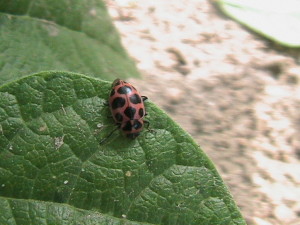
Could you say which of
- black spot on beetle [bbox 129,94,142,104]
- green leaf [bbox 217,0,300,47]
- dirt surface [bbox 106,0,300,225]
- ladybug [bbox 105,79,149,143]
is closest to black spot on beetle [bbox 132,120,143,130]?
ladybug [bbox 105,79,149,143]

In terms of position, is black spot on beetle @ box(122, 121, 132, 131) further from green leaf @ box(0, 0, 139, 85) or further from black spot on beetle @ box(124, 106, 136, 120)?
green leaf @ box(0, 0, 139, 85)

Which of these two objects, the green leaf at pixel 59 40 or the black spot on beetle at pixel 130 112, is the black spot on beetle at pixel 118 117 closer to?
the black spot on beetle at pixel 130 112

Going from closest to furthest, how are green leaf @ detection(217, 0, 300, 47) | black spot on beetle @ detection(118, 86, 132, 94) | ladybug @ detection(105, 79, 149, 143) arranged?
1. ladybug @ detection(105, 79, 149, 143)
2. black spot on beetle @ detection(118, 86, 132, 94)
3. green leaf @ detection(217, 0, 300, 47)

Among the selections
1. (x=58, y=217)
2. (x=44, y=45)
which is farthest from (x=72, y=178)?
(x=44, y=45)

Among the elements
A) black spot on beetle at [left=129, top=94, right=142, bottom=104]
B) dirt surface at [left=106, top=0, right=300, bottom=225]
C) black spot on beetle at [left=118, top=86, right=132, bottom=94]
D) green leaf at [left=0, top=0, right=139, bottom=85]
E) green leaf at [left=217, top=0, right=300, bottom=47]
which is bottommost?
dirt surface at [left=106, top=0, right=300, bottom=225]

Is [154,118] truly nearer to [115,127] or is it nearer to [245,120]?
[115,127]
